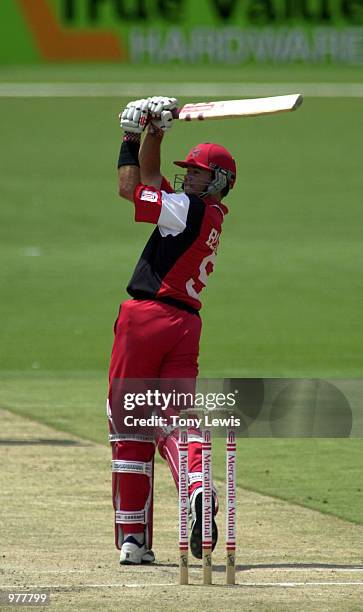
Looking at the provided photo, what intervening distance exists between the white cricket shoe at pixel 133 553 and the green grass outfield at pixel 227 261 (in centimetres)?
185

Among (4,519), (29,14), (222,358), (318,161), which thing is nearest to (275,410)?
(4,519)

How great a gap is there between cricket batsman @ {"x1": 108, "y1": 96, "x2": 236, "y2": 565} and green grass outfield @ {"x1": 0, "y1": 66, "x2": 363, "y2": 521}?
6.13ft

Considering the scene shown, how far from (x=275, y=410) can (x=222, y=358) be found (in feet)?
26.4

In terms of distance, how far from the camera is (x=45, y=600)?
683cm

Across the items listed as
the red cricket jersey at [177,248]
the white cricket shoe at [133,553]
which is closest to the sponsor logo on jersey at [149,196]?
the red cricket jersey at [177,248]

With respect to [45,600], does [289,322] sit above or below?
below

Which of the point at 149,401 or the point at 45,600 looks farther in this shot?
the point at 149,401

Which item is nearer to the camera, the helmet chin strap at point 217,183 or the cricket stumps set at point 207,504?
the cricket stumps set at point 207,504

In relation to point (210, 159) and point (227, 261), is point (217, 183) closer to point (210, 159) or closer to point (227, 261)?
point (210, 159)

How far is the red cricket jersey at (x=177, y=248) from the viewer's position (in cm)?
809

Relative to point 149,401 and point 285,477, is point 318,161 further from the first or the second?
point 149,401

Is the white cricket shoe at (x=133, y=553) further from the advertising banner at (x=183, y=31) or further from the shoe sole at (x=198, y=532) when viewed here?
the advertising banner at (x=183, y=31)

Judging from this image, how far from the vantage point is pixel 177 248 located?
8188 millimetres

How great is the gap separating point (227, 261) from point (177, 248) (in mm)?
13645
